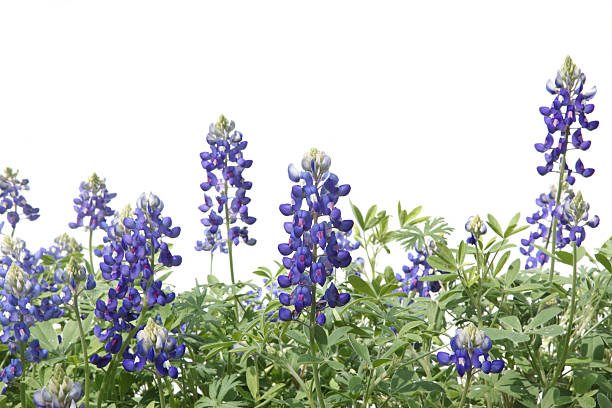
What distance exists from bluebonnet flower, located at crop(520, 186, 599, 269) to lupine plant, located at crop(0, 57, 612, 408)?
0.01m

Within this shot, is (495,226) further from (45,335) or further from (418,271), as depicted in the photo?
(45,335)

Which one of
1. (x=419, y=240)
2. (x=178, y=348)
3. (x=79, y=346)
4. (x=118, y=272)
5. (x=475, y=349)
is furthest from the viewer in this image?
(x=419, y=240)

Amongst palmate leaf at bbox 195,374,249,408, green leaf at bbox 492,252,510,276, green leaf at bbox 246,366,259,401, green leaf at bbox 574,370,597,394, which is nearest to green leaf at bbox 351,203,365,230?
green leaf at bbox 492,252,510,276

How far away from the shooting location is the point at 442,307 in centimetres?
286

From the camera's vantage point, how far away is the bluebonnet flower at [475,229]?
Answer: 2932 mm

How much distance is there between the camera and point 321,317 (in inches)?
94.1

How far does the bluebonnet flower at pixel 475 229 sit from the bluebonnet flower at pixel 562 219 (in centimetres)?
24

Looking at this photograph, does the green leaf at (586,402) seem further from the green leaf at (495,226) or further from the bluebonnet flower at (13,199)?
the bluebonnet flower at (13,199)

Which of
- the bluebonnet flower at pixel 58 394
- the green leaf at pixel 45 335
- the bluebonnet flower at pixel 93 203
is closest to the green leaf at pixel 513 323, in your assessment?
the bluebonnet flower at pixel 58 394

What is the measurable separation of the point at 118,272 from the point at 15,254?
111cm

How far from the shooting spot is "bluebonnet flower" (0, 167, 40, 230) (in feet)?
15.7

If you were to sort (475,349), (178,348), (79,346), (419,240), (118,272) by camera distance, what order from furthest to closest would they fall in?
(419,240), (79,346), (118,272), (178,348), (475,349)

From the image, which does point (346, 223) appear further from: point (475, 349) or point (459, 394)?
point (459, 394)

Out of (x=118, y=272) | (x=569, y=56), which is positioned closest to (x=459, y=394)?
(x=118, y=272)
